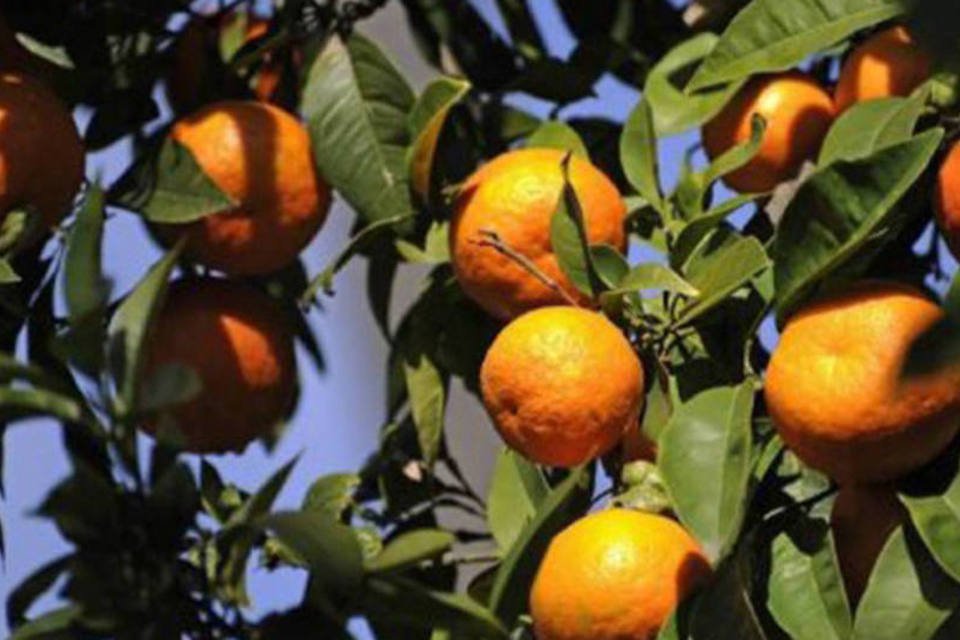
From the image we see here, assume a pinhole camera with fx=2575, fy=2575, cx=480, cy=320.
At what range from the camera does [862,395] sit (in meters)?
1.44

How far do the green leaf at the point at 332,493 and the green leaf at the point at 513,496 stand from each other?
97 mm

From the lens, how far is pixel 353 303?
2727mm

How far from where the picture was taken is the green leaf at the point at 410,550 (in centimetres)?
133

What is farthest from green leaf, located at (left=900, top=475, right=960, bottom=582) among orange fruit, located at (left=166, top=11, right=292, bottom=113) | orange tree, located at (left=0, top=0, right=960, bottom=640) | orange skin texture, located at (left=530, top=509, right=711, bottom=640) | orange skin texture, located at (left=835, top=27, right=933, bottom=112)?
orange fruit, located at (left=166, top=11, right=292, bottom=113)

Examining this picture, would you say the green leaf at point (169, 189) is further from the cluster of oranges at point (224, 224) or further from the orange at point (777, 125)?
the orange at point (777, 125)

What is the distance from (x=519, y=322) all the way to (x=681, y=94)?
0.39 metres

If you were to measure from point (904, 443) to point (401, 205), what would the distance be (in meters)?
0.52

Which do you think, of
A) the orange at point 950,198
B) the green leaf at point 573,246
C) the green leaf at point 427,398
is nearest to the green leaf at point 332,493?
the green leaf at point 427,398

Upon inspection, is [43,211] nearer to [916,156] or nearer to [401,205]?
[401,205]

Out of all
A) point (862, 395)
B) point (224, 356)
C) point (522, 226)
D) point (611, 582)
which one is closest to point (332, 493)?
point (224, 356)

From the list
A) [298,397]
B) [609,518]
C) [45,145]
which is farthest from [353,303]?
[609,518]

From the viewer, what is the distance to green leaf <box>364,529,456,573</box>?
1.33 metres

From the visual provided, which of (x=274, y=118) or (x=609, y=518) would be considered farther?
(x=274, y=118)

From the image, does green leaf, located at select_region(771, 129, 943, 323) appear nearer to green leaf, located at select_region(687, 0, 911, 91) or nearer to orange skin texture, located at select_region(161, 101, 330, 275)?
green leaf, located at select_region(687, 0, 911, 91)
